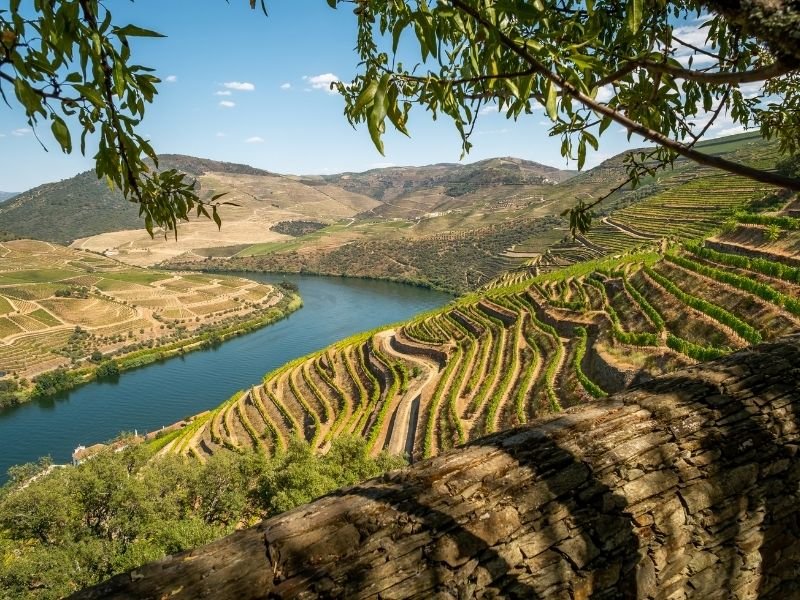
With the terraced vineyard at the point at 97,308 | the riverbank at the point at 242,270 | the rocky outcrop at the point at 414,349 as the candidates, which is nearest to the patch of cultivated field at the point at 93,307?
the terraced vineyard at the point at 97,308

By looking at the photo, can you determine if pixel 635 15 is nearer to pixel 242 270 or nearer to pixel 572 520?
pixel 572 520

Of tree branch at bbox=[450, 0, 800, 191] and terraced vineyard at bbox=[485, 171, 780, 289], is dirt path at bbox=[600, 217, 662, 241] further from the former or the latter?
tree branch at bbox=[450, 0, 800, 191]

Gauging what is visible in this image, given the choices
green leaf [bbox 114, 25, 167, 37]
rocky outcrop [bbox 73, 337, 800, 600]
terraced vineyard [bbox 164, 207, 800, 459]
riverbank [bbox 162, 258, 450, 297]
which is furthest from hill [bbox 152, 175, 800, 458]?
riverbank [bbox 162, 258, 450, 297]

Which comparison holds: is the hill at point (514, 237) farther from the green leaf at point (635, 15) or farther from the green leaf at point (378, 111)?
the green leaf at point (378, 111)

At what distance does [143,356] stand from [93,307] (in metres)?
29.1

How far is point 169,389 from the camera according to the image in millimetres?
65938

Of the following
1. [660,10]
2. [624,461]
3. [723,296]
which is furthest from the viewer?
[723,296]

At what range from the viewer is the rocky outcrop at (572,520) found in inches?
76.2

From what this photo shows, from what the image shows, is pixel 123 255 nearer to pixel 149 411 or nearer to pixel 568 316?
pixel 149 411

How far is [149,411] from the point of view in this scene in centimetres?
5931

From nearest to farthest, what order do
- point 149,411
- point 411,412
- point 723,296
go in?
point 723,296
point 411,412
point 149,411

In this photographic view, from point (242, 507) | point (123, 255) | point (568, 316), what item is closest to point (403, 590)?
point (242, 507)

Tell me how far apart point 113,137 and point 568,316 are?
32.4m

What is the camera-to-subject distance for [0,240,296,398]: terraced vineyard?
77500 mm
